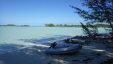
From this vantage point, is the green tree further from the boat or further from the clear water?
the clear water

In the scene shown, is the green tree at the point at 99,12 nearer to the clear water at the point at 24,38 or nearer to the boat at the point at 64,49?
the boat at the point at 64,49

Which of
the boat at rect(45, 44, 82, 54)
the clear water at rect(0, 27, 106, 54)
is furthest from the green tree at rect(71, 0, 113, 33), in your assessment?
the clear water at rect(0, 27, 106, 54)

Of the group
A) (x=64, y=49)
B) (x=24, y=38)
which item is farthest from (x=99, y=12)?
(x=24, y=38)

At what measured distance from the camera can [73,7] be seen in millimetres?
12797

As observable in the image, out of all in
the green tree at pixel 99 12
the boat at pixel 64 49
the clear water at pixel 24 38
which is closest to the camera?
the green tree at pixel 99 12

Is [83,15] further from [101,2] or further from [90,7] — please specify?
[101,2]

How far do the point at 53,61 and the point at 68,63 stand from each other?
114 centimetres

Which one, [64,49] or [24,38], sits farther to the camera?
[24,38]

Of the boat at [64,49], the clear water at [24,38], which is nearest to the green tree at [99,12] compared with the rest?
the boat at [64,49]

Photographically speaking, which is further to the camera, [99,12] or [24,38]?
[24,38]

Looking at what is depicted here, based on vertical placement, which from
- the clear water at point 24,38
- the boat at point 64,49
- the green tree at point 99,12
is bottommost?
the clear water at point 24,38

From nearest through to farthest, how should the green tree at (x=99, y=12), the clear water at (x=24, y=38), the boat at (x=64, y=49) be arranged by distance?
the green tree at (x=99, y=12) < the boat at (x=64, y=49) < the clear water at (x=24, y=38)

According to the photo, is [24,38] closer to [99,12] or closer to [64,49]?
[64,49]

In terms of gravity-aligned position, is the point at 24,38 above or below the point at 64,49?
below
